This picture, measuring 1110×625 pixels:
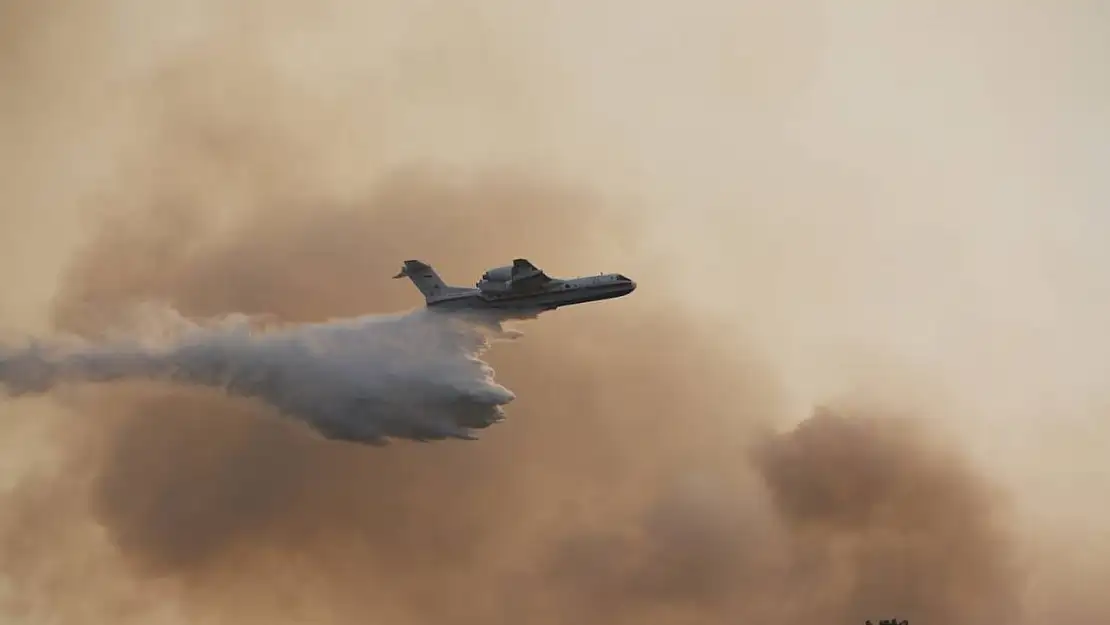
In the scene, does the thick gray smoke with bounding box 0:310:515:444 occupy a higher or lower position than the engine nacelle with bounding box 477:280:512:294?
lower

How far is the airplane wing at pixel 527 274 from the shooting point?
57.8m

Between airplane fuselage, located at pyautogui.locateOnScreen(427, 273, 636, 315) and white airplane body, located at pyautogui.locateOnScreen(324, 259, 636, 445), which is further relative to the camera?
airplane fuselage, located at pyautogui.locateOnScreen(427, 273, 636, 315)

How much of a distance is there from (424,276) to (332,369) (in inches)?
274

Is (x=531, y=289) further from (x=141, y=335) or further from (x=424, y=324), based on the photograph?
(x=141, y=335)

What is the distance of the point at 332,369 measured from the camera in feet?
192

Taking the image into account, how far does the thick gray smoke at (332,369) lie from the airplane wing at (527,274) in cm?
348

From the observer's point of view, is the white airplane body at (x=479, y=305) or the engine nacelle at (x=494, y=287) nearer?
the white airplane body at (x=479, y=305)

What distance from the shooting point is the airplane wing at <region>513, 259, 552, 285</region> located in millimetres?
57781

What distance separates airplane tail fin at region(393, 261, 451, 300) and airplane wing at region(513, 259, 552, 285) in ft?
16.3

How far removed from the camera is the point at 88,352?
6003 cm

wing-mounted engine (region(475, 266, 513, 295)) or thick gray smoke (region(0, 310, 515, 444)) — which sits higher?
wing-mounted engine (region(475, 266, 513, 295))

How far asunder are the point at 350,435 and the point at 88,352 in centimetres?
1377

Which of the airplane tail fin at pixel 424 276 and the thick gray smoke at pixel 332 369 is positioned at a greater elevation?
the airplane tail fin at pixel 424 276

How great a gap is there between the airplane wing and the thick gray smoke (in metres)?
3.48
